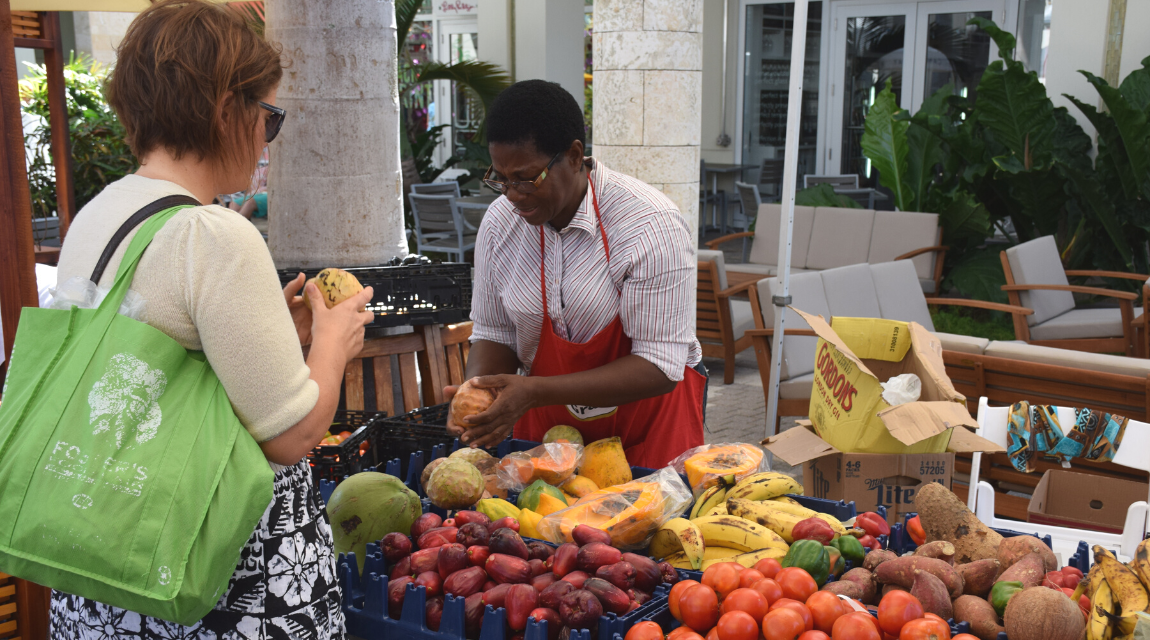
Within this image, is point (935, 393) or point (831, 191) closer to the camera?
point (935, 393)

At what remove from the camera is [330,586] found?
1.63m

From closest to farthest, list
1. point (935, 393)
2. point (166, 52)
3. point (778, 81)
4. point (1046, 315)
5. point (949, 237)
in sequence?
point (166, 52), point (935, 393), point (1046, 315), point (949, 237), point (778, 81)

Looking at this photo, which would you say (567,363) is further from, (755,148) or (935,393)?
(755,148)

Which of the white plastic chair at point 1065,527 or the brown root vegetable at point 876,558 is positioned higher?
the brown root vegetable at point 876,558

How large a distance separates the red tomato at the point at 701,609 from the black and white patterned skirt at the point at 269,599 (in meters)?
0.63

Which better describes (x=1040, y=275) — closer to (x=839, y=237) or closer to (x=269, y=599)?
(x=839, y=237)

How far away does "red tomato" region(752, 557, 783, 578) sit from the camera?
5.61 ft

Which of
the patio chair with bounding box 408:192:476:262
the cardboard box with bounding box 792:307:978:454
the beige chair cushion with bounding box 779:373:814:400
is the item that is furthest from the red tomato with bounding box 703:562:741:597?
the patio chair with bounding box 408:192:476:262

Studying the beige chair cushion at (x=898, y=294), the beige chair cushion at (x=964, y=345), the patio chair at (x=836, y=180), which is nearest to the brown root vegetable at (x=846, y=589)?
the beige chair cushion at (x=964, y=345)

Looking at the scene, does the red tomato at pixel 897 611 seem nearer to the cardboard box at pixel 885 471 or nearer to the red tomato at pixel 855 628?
the red tomato at pixel 855 628

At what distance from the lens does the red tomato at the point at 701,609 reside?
160 centimetres

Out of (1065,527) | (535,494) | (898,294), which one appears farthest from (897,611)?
(898,294)

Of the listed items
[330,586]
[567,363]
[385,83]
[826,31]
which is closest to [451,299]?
[385,83]

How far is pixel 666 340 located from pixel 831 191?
789cm
